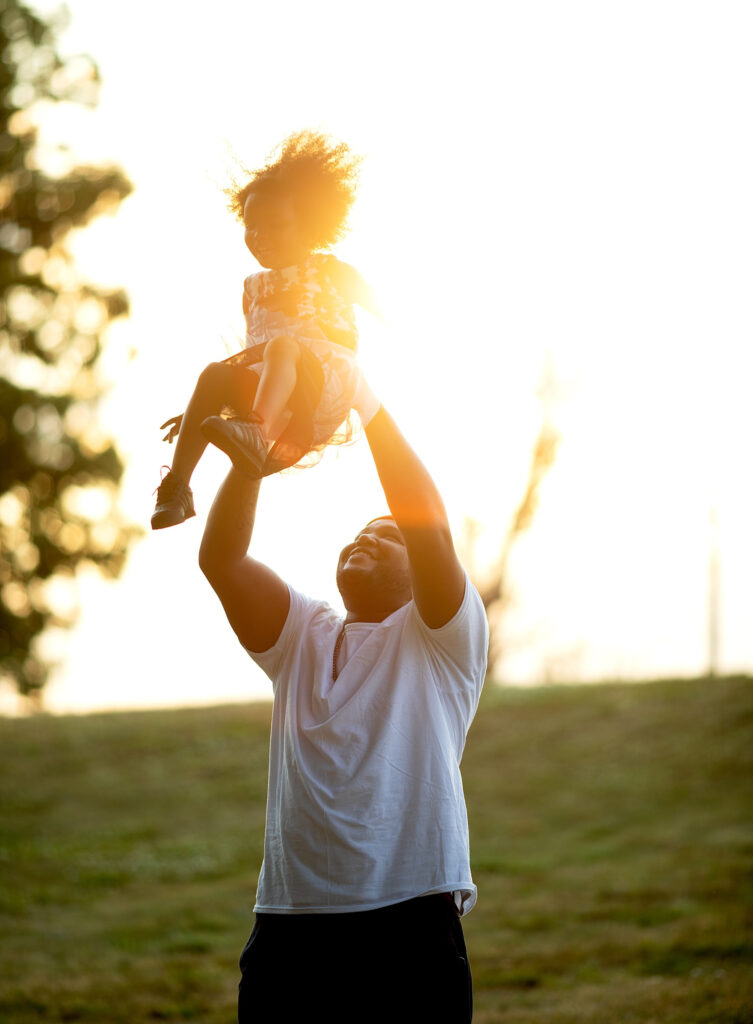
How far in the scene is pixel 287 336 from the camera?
95.7 inches

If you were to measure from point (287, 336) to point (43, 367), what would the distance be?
1401cm

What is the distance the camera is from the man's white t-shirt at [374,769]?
2.58m

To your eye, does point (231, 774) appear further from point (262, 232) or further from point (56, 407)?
point (262, 232)

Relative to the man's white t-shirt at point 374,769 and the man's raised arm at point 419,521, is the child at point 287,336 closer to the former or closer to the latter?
the man's raised arm at point 419,521

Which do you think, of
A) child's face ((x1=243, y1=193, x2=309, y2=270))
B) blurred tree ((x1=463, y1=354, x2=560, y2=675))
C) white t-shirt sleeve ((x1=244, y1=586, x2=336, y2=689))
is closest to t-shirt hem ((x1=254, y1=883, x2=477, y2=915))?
white t-shirt sleeve ((x1=244, y1=586, x2=336, y2=689))

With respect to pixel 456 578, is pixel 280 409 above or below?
above

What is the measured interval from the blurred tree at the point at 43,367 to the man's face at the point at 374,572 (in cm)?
1278

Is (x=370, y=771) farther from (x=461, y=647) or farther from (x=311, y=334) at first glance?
(x=311, y=334)

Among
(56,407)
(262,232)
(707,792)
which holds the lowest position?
(707,792)

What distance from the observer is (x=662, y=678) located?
1230 centimetres

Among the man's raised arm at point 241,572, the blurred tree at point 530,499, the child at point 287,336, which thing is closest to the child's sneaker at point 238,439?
the child at point 287,336

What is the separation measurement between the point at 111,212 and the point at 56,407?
2868 millimetres

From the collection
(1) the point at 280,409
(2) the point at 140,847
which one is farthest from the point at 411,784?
(2) the point at 140,847

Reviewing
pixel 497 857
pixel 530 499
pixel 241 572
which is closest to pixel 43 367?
pixel 530 499
